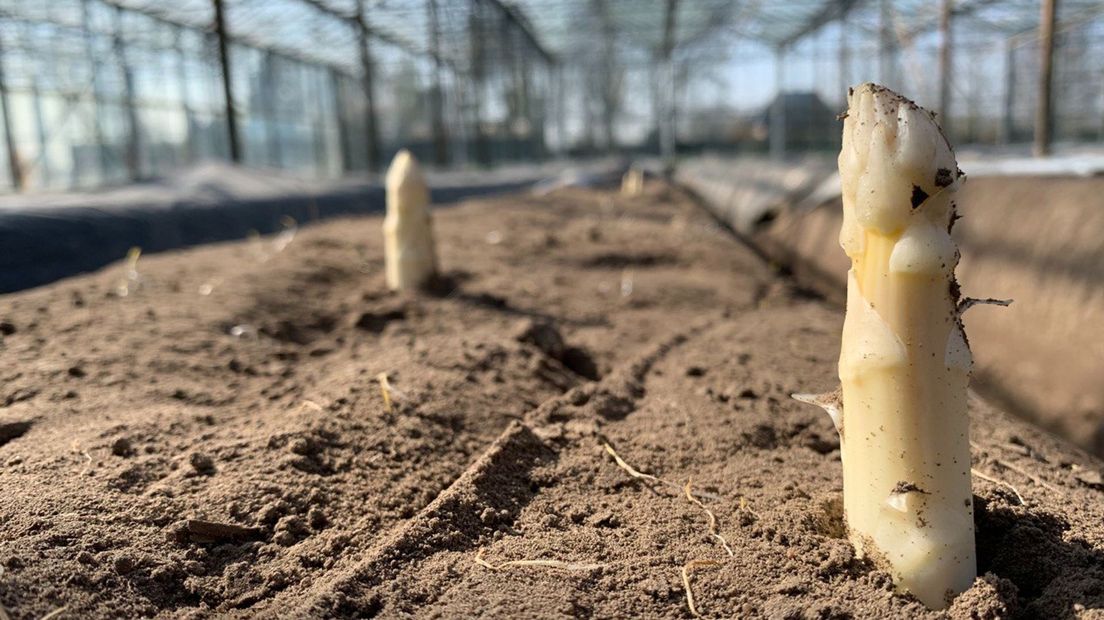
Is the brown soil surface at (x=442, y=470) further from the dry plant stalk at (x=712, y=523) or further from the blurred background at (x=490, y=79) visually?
the blurred background at (x=490, y=79)

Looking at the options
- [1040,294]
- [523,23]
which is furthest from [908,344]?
[523,23]

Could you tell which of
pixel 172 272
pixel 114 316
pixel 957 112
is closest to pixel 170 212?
pixel 172 272

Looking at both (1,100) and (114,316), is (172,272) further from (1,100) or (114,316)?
(1,100)

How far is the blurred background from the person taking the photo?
15.7 metres

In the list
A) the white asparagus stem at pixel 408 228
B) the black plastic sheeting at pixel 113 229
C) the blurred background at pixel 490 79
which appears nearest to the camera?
the white asparagus stem at pixel 408 228

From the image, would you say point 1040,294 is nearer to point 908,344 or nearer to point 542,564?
point 908,344

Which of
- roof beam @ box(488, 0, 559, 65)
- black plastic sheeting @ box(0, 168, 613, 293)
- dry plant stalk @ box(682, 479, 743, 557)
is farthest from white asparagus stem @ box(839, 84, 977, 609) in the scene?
roof beam @ box(488, 0, 559, 65)

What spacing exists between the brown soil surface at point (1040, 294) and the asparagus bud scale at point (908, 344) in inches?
47.0

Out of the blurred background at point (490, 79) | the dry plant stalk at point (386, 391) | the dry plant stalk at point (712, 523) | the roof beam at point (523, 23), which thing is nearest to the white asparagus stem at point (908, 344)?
the dry plant stalk at point (712, 523)

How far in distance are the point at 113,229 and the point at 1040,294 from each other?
17.6 feet

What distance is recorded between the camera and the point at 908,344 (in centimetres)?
128

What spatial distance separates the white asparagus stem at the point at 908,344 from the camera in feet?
4.08

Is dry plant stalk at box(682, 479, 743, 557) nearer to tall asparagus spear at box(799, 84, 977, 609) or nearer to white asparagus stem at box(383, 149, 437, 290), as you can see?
tall asparagus spear at box(799, 84, 977, 609)

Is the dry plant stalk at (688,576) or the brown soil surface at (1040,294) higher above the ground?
the brown soil surface at (1040,294)
